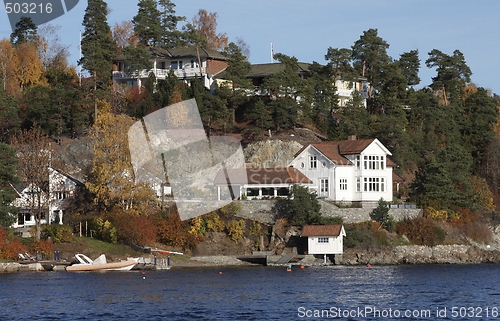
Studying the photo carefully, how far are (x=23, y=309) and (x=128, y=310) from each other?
17.3 ft

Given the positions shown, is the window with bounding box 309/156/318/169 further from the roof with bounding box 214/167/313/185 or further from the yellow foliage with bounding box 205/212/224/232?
the yellow foliage with bounding box 205/212/224/232

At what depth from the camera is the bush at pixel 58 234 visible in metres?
68.2

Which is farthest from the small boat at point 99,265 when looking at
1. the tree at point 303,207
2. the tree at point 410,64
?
the tree at point 410,64

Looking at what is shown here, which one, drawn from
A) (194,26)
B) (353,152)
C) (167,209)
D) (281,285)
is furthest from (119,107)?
(281,285)

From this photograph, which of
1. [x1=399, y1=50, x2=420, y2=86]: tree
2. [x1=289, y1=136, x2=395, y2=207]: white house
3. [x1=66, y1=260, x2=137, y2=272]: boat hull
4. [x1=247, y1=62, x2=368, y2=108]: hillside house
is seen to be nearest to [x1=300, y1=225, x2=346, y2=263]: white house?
[x1=289, y1=136, x2=395, y2=207]: white house

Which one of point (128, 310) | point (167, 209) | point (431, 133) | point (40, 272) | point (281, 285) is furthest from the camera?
point (431, 133)

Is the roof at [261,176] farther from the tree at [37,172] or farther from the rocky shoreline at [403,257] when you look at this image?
the tree at [37,172]

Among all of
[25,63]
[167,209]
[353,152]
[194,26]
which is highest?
[194,26]

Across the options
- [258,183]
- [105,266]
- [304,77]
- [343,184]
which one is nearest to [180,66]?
[304,77]

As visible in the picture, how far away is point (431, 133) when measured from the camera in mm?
96500

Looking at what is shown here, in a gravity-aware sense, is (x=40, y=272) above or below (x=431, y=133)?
below

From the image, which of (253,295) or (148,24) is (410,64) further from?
(253,295)

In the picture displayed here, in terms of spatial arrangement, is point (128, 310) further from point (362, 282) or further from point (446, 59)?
point (446, 59)

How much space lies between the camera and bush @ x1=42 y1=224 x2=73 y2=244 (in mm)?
68250
